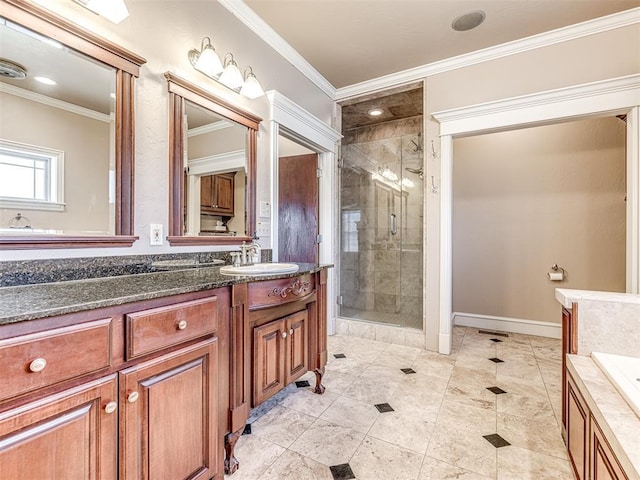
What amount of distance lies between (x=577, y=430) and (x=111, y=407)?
1753mm

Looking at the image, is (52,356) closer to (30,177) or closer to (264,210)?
(30,177)

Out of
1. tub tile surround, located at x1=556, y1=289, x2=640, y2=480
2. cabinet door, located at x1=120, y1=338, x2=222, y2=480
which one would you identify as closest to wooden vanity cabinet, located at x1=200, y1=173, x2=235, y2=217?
cabinet door, located at x1=120, y1=338, x2=222, y2=480

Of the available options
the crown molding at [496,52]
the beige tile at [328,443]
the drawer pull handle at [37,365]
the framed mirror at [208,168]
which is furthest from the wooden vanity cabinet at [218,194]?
the crown molding at [496,52]

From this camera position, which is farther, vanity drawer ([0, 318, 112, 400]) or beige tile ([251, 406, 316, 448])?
beige tile ([251, 406, 316, 448])

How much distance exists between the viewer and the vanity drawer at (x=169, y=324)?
0.94 m

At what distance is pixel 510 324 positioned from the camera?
345 cm

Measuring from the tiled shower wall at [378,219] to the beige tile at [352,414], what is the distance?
149 cm

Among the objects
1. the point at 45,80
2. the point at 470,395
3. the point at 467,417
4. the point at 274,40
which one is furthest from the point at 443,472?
the point at 274,40

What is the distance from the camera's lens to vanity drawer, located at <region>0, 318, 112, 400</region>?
2.24 feet

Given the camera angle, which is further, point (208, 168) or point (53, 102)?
point (208, 168)

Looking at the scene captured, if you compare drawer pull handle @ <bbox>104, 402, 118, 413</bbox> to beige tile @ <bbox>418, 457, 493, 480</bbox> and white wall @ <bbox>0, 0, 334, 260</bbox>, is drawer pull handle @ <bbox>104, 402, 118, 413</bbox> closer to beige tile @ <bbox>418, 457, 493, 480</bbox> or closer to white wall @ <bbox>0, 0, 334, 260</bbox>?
white wall @ <bbox>0, 0, 334, 260</bbox>

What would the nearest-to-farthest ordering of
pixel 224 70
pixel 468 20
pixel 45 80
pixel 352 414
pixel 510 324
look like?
pixel 45 80
pixel 352 414
pixel 224 70
pixel 468 20
pixel 510 324

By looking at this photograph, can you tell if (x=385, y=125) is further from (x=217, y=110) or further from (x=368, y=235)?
(x=217, y=110)

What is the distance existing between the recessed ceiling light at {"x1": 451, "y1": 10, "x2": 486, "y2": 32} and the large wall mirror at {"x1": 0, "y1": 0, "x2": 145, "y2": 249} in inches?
86.1
